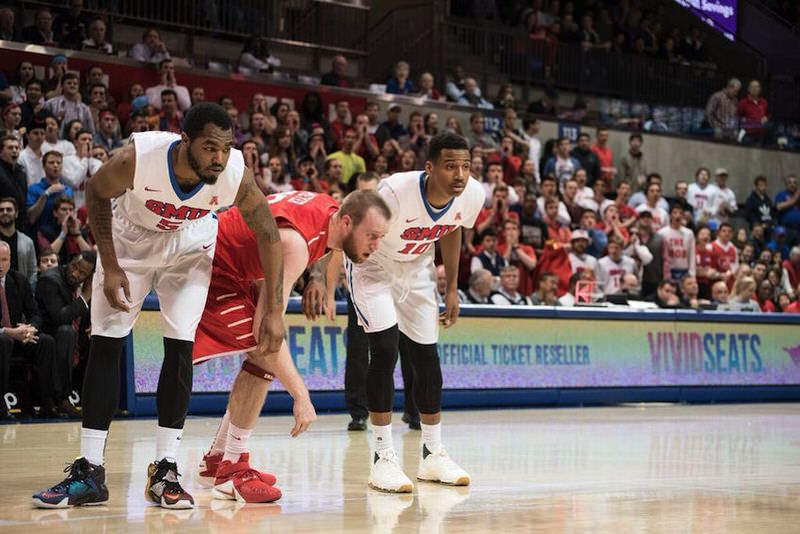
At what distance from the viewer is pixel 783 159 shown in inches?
1043

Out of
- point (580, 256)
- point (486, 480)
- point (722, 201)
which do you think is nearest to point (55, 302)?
point (486, 480)

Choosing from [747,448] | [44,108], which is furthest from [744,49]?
[747,448]

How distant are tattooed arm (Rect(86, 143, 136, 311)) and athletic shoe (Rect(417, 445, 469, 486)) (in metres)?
2.27

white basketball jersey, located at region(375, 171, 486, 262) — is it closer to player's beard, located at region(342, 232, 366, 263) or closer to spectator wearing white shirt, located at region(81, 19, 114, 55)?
player's beard, located at region(342, 232, 366, 263)

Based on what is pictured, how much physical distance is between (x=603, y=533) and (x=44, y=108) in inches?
458

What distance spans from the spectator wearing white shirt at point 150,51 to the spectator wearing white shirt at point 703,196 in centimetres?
1001

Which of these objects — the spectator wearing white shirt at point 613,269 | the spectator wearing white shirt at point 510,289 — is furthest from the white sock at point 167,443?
the spectator wearing white shirt at point 613,269

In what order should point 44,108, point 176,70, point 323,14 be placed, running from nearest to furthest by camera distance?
point 44,108, point 176,70, point 323,14

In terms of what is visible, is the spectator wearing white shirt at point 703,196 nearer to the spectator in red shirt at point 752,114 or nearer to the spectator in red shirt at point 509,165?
the spectator in red shirt at point 509,165

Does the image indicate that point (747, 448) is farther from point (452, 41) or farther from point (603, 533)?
point (452, 41)

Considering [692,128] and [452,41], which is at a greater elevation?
[452,41]

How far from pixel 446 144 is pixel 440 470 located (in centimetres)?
201

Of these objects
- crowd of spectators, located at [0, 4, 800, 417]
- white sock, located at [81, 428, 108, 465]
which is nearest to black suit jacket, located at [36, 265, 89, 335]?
crowd of spectators, located at [0, 4, 800, 417]

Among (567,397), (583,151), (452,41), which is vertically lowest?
(567,397)
